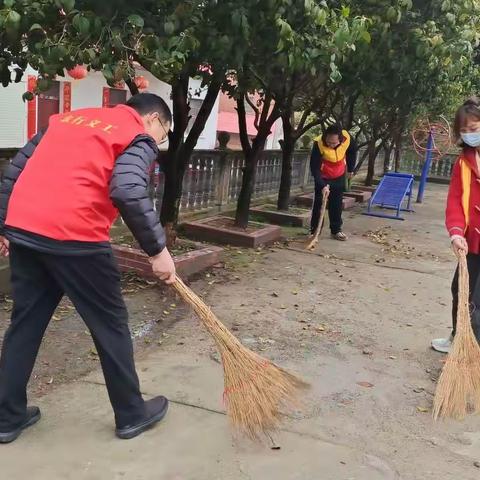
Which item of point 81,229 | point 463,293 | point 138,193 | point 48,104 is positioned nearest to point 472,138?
point 463,293

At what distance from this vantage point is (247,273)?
5883mm

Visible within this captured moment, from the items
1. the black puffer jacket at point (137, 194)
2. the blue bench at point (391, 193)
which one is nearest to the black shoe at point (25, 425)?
the black puffer jacket at point (137, 194)

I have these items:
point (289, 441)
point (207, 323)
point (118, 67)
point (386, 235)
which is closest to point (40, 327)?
point (207, 323)

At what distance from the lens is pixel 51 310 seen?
270cm

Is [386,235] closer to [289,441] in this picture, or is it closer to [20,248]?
[289,441]

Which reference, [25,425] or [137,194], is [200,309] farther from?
[25,425]

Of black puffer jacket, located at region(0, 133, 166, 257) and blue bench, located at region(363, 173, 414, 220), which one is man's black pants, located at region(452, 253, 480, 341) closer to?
black puffer jacket, located at region(0, 133, 166, 257)

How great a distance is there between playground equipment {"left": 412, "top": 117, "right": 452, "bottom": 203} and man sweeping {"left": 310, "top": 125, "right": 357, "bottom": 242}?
201 inches

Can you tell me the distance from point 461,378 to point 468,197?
1.12m


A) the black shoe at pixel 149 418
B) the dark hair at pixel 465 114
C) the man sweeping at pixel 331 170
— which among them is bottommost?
the black shoe at pixel 149 418

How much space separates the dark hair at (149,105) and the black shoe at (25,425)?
1.50 m

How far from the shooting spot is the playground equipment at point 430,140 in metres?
12.4

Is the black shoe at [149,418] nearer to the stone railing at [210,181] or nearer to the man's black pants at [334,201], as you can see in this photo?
the stone railing at [210,181]

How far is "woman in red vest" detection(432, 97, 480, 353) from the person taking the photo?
140 inches
